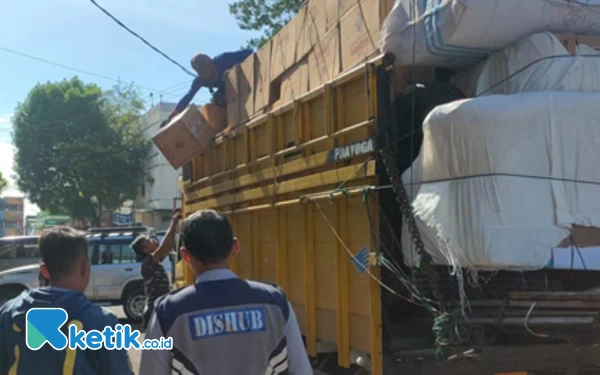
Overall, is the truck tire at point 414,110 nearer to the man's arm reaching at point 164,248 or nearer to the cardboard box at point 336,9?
the cardboard box at point 336,9

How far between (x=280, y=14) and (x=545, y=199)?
53.6 feet

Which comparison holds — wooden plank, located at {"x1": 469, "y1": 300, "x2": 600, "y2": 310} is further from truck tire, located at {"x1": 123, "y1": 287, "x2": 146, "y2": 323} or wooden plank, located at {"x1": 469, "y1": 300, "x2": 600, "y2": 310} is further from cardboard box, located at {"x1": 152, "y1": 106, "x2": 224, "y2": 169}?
truck tire, located at {"x1": 123, "y1": 287, "x2": 146, "y2": 323}

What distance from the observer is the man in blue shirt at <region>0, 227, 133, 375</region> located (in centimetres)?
214

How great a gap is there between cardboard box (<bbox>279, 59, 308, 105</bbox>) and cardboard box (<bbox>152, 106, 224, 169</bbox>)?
4.68 feet

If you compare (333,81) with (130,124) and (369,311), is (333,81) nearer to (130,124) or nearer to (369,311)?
(369,311)

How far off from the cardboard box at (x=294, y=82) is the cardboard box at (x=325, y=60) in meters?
0.08

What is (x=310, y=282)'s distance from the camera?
4.15 m

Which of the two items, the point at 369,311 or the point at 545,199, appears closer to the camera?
the point at 545,199

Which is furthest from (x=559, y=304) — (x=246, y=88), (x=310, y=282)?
(x=246, y=88)

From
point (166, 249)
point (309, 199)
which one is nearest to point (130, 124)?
point (166, 249)

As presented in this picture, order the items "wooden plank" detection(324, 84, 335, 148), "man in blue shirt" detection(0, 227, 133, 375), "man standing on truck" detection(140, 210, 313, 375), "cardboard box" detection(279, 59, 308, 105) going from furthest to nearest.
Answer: "cardboard box" detection(279, 59, 308, 105) → "wooden plank" detection(324, 84, 335, 148) → "man in blue shirt" detection(0, 227, 133, 375) → "man standing on truck" detection(140, 210, 313, 375)

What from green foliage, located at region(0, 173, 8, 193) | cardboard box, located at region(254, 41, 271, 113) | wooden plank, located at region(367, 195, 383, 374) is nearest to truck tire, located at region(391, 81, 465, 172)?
wooden plank, located at region(367, 195, 383, 374)

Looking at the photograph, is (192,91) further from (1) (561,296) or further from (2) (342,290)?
(1) (561,296)

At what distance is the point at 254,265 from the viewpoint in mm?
5113
